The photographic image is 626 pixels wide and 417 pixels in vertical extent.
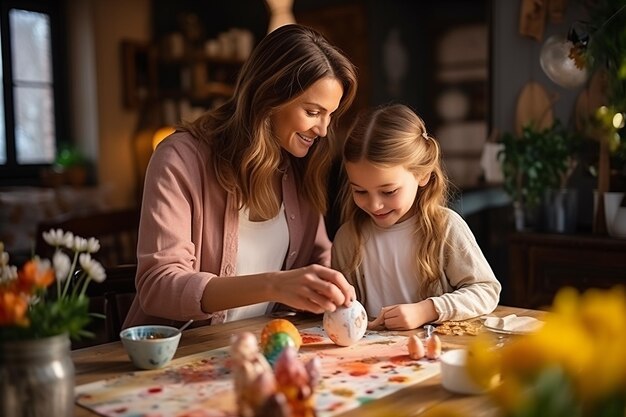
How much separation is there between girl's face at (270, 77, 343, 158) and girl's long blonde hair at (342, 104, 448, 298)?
81 mm

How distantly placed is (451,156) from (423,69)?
874 millimetres

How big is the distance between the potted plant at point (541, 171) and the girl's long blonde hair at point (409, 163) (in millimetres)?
1401

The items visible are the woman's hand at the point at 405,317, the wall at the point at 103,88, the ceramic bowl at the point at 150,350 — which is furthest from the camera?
the wall at the point at 103,88

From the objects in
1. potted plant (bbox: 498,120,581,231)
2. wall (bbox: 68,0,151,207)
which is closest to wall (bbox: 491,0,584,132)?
potted plant (bbox: 498,120,581,231)

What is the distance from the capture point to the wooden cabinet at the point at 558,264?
108 inches

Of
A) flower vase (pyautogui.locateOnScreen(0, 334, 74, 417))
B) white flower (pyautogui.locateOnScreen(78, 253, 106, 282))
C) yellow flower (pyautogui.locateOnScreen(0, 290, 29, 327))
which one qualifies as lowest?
flower vase (pyautogui.locateOnScreen(0, 334, 74, 417))

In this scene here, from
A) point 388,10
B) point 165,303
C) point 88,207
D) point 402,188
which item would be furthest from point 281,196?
point 388,10

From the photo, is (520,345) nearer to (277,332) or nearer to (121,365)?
(277,332)

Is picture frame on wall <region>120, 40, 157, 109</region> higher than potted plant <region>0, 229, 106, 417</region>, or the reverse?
picture frame on wall <region>120, 40, 157, 109</region>

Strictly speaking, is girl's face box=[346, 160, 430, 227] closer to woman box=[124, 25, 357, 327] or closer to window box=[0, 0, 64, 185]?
woman box=[124, 25, 357, 327]

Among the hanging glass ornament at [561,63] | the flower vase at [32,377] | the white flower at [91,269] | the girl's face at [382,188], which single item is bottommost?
the flower vase at [32,377]

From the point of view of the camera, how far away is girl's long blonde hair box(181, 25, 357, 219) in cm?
163

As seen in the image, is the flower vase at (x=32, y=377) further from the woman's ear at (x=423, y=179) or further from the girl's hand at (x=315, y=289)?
the woman's ear at (x=423, y=179)

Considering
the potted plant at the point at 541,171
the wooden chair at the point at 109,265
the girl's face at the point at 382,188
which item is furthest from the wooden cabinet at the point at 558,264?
the wooden chair at the point at 109,265
